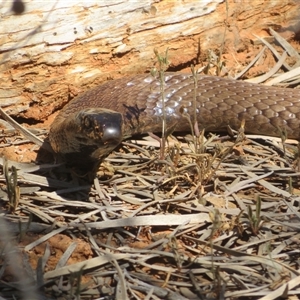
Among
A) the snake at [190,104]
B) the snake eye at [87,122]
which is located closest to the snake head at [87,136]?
the snake eye at [87,122]

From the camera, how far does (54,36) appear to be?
4.88 m

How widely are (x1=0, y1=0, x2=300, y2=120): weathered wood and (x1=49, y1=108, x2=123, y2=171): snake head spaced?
1.52ft

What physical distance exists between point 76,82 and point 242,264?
2.26m

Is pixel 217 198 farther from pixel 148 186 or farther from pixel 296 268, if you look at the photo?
pixel 296 268

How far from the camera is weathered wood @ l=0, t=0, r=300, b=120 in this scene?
4809mm

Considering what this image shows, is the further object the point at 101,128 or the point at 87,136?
the point at 87,136

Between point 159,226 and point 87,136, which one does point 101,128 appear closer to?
point 87,136

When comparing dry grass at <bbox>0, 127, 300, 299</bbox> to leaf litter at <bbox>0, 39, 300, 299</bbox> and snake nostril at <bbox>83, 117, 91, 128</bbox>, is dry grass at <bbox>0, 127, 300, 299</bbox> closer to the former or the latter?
leaf litter at <bbox>0, 39, 300, 299</bbox>

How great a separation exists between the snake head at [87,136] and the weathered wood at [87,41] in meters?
0.46

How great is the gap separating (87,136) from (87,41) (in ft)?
3.73

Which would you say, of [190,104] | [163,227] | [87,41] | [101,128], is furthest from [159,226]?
[87,41]

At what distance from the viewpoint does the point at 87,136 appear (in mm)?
4188

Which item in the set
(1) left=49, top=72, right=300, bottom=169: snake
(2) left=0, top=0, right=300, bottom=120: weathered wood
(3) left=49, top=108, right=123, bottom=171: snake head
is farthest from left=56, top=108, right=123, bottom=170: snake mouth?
(2) left=0, top=0, right=300, bottom=120: weathered wood

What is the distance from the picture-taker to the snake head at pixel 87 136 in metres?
4.04
